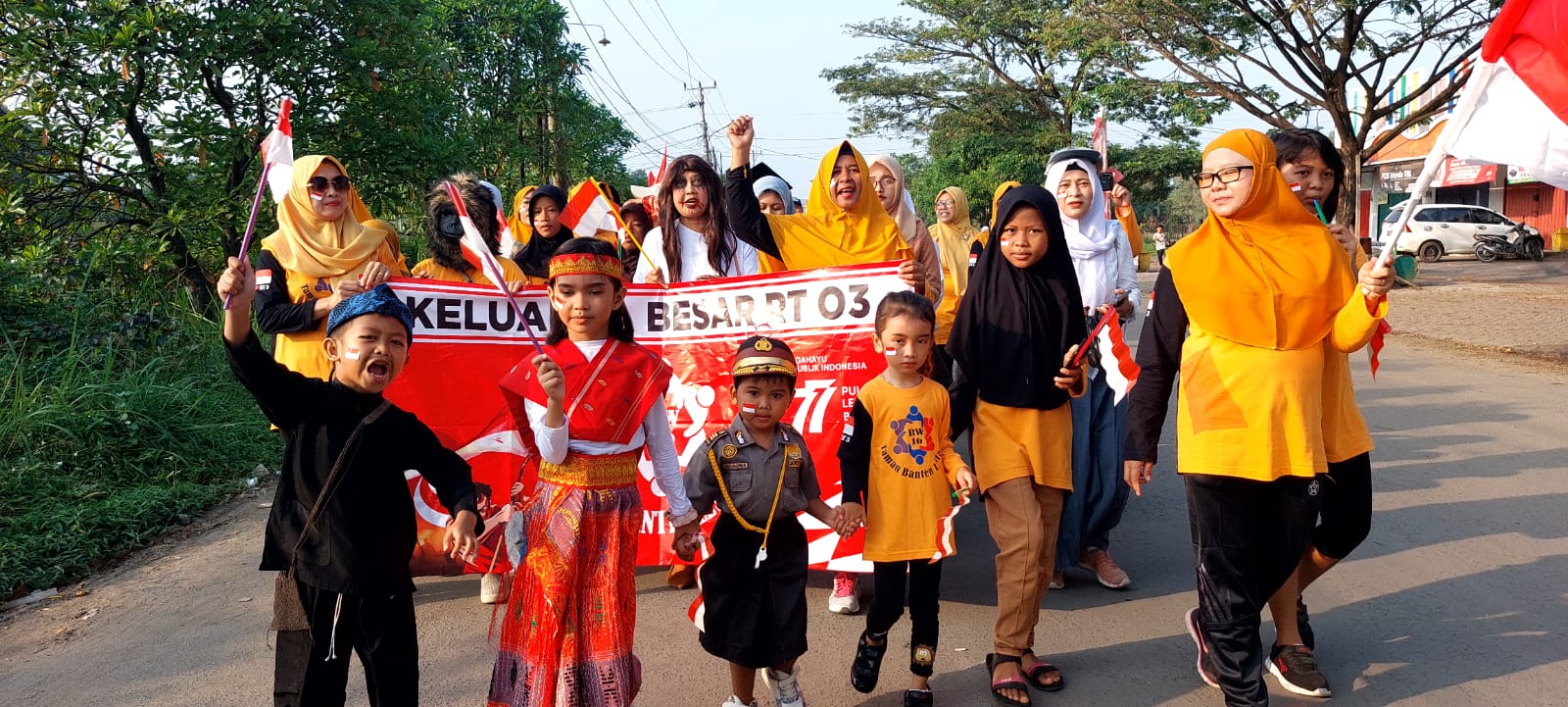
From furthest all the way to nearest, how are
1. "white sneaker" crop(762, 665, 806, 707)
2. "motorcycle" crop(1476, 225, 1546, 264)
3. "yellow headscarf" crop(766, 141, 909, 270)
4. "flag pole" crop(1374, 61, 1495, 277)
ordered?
"motorcycle" crop(1476, 225, 1546, 264), "yellow headscarf" crop(766, 141, 909, 270), "white sneaker" crop(762, 665, 806, 707), "flag pole" crop(1374, 61, 1495, 277)

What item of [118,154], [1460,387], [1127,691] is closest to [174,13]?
[118,154]

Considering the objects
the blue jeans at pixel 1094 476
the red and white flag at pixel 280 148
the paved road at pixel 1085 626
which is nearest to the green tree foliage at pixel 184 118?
the paved road at pixel 1085 626

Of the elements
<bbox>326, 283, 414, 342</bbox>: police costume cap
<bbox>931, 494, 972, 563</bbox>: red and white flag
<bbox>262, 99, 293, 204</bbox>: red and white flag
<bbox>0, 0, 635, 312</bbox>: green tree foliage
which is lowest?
<bbox>931, 494, 972, 563</bbox>: red and white flag

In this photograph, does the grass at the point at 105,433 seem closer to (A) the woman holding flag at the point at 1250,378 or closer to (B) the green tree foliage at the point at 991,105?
(A) the woman holding flag at the point at 1250,378

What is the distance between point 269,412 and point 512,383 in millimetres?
649

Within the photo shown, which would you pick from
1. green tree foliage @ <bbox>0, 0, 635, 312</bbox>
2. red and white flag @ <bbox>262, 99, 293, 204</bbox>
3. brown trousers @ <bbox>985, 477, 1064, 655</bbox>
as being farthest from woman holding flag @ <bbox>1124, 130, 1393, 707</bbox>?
green tree foliage @ <bbox>0, 0, 635, 312</bbox>

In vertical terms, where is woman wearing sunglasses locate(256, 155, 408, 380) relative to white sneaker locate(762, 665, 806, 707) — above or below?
above

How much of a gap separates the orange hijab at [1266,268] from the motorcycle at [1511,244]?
96.9 feet

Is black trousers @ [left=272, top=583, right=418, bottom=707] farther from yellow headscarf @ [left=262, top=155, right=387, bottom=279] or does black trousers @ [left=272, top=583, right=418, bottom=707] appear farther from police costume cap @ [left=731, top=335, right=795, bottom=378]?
yellow headscarf @ [left=262, top=155, right=387, bottom=279]

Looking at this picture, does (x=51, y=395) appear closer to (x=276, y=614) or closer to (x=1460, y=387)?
(x=276, y=614)

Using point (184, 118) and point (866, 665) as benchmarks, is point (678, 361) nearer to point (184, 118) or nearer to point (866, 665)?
point (866, 665)

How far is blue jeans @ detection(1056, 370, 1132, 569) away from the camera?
454 cm

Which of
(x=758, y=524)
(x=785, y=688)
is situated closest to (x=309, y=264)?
(x=758, y=524)

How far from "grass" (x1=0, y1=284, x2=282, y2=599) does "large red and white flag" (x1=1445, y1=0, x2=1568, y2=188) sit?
20.1ft
